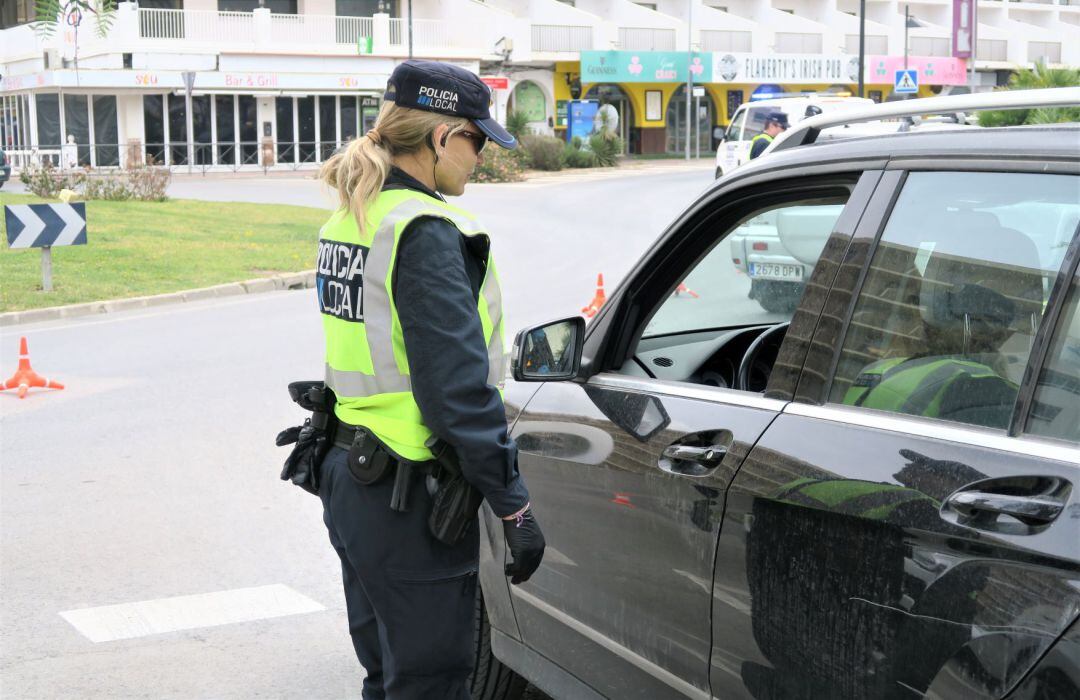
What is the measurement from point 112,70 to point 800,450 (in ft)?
144

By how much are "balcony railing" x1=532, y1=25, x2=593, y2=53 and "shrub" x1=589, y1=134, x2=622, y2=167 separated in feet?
19.5

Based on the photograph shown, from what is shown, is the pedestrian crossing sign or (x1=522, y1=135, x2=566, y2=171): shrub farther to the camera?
(x1=522, y1=135, x2=566, y2=171): shrub

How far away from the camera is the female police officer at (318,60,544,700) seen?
2748 millimetres

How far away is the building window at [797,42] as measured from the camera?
60.6 meters

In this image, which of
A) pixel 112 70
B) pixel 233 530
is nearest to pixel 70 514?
pixel 233 530

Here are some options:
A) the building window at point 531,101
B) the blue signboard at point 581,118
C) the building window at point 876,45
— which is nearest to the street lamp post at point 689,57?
the blue signboard at point 581,118

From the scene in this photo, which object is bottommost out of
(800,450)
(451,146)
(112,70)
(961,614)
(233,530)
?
(233,530)

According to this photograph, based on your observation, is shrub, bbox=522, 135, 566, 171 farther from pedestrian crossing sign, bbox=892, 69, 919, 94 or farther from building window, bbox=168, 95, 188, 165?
pedestrian crossing sign, bbox=892, 69, 919, 94

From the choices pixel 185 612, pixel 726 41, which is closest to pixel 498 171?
pixel 726 41

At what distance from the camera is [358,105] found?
49.4m

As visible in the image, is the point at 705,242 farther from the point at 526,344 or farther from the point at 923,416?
the point at 923,416

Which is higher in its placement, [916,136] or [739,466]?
[916,136]

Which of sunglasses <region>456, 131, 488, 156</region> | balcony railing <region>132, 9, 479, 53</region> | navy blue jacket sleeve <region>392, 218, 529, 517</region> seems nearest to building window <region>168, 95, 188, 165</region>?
balcony railing <region>132, 9, 479, 53</region>

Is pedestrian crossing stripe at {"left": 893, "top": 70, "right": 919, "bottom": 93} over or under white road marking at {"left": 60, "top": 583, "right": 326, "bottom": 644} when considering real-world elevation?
over
